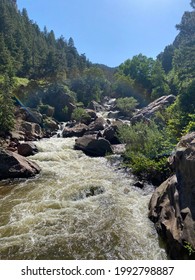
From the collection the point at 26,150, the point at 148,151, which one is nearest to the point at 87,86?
the point at 26,150

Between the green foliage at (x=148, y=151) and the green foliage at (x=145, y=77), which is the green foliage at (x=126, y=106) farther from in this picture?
the green foliage at (x=148, y=151)

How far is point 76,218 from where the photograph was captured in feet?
48.6

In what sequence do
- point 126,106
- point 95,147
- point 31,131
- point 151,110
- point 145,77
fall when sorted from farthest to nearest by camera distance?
point 145,77 → point 126,106 → point 151,110 → point 31,131 → point 95,147

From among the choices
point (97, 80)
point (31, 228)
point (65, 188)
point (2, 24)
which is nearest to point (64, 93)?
point (97, 80)

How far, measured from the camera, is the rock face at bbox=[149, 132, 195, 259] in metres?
10.9

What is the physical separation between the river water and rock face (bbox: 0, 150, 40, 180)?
997 mm

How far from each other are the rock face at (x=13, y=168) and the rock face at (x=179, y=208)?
12046 mm

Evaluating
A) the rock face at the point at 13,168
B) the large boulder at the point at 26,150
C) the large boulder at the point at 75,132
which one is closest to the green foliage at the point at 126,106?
the large boulder at the point at 75,132

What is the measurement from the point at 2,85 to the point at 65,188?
25406 mm

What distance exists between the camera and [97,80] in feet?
285

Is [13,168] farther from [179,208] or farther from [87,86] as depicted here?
[87,86]

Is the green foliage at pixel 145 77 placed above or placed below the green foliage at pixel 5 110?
above

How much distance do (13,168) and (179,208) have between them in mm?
15541

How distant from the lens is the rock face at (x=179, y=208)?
10852 mm
